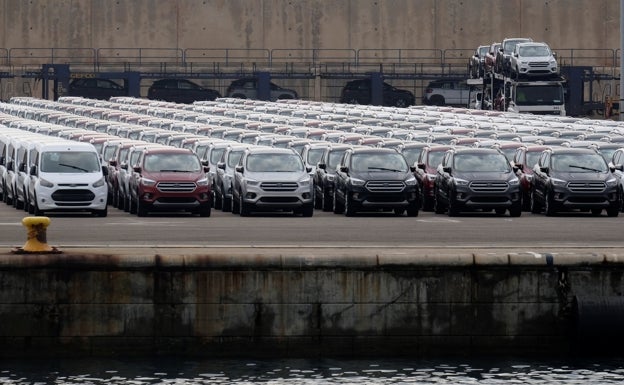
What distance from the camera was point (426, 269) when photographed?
86.6 ft

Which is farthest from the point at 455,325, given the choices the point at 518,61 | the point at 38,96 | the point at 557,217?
the point at 38,96

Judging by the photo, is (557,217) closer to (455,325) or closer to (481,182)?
(481,182)

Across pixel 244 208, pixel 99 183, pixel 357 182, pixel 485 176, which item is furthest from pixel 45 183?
pixel 485 176

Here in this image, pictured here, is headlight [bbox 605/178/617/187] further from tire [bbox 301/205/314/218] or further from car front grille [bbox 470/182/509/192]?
tire [bbox 301/205/314/218]

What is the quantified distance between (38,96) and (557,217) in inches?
2895

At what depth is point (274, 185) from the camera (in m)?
41.9

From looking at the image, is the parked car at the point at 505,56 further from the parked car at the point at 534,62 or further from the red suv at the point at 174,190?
the red suv at the point at 174,190

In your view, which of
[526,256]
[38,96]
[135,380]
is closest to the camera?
[135,380]

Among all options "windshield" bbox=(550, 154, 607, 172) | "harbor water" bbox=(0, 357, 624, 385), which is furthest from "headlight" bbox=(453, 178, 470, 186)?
"harbor water" bbox=(0, 357, 624, 385)

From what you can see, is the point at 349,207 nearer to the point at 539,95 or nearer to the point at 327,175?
the point at 327,175

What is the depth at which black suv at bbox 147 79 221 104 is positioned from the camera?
106 meters

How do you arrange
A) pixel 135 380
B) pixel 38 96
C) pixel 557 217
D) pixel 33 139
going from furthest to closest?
pixel 38 96 < pixel 33 139 < pixel 557 217 < pixel 135 380

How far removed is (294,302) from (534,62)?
180 ft

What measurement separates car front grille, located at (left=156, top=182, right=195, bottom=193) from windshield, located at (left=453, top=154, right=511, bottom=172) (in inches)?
234
